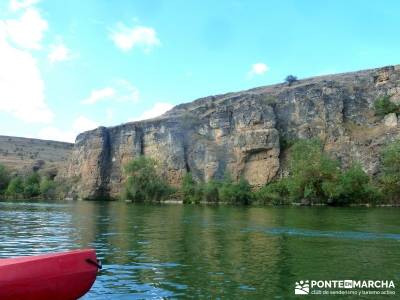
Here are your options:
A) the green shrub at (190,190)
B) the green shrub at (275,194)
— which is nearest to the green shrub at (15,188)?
the green shrub at (190,190)

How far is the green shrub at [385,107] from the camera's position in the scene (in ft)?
367

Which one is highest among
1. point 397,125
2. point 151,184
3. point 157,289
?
point 397,125

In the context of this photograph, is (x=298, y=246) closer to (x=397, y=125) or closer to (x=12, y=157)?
(x=397, y=125)

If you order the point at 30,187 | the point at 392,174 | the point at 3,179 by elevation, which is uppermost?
the point at 3,179

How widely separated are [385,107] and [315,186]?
1323 inches

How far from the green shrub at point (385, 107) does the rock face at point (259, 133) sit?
5.54 feet

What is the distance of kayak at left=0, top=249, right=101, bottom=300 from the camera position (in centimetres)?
1247

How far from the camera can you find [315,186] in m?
94.2

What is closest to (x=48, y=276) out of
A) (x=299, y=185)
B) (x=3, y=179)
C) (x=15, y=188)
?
(x=299, y=185)

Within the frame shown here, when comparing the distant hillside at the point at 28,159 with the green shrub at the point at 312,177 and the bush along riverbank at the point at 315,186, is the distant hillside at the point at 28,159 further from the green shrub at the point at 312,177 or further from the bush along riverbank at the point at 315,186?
the green shrub at the point at 312,177

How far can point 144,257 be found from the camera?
73.6ft

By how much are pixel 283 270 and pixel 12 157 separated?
186 metres

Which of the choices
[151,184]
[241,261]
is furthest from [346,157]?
[241,261]

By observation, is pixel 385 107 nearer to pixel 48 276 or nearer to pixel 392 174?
pixel 392 174
